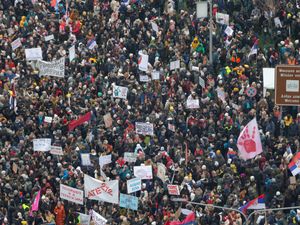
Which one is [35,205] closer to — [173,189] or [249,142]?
[173,189]

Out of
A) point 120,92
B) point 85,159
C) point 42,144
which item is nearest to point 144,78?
point 120,92

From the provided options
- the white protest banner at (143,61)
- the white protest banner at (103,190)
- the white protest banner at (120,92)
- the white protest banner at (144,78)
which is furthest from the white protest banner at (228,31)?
the white protest banner at (103,190)

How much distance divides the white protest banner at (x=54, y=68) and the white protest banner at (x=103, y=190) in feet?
31.3

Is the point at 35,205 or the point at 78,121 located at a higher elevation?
the point at 78,121

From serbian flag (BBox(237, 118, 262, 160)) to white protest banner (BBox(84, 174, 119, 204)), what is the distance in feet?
14.5

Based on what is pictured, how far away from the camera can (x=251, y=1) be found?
7756 centimetres

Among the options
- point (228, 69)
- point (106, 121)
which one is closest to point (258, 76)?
point (228, 69)

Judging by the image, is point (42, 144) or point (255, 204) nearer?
point (255, 204)

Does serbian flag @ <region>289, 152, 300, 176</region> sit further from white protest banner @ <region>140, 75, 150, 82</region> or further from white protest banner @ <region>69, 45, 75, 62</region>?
white protest banner @ <region>69, 45, 75, 62</region>

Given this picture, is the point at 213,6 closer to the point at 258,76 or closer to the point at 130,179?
the point at 258,76

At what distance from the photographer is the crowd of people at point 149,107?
66125 mm

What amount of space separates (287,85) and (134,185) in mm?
6600

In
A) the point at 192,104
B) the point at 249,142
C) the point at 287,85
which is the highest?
the point at 287,85

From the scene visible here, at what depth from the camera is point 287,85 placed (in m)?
68.8
